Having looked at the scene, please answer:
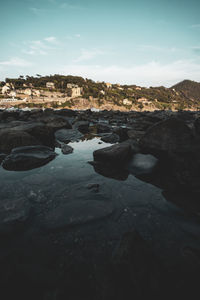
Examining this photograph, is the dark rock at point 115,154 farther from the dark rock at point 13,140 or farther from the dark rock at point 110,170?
the dark rock at point 13,140

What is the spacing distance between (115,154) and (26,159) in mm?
3253

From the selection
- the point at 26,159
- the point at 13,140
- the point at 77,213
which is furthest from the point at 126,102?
the point at 77,213

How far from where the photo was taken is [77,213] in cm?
303

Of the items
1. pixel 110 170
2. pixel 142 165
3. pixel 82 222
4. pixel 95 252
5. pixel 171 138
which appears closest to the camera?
pixel 95 252

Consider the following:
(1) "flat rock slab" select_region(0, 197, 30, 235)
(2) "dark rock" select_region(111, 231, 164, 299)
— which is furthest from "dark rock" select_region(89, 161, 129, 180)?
(2) "dark rock" select_region(111, 231, 164, 299)

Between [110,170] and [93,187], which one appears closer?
[93,187]

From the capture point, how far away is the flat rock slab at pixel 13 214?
2.58 m

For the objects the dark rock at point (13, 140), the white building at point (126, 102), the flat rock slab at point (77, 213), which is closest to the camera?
the flat rock slab at point (77, 213)

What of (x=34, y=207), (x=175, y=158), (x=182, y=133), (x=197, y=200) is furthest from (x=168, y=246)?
(x=182, y=133)

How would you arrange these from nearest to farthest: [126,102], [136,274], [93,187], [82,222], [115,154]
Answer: [136,274] → [82,222] → [93,187] → [115,154] → [126,102]

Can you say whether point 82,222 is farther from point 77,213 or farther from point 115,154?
point 115,154

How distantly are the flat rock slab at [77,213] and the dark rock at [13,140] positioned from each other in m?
4.77

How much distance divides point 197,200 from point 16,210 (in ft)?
12.9

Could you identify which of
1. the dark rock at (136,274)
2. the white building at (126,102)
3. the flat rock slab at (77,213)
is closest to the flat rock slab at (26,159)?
the flat rock slab at (77,213)
